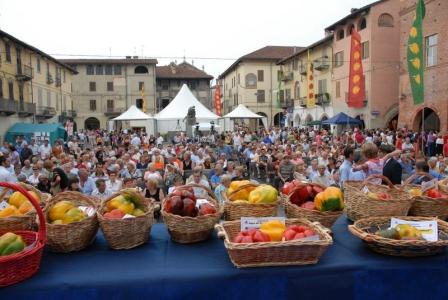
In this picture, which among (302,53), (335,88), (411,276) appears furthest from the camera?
(302,53)

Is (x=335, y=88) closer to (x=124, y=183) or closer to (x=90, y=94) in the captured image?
(x=124, y=183)

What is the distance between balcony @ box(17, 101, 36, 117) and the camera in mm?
34406

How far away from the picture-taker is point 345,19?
32438 mm

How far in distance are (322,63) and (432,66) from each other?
14.7 metres

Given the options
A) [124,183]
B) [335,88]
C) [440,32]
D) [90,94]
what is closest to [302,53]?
[335,88]

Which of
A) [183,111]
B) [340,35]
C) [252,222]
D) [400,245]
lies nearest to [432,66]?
[340,35]

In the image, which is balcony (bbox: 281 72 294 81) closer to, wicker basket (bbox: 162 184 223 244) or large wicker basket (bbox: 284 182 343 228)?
large wicker basket (bbox: 284 182 343 228)

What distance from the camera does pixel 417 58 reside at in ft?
43.2

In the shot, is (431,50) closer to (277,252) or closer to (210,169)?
(210,169)

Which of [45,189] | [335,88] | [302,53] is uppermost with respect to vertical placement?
[302,53]

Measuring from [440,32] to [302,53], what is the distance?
2061 centimetres

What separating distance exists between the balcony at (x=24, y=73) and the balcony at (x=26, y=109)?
2.21 m

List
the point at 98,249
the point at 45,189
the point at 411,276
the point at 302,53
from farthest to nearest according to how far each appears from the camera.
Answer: the point at 302,53
the point at 45,189
the point at 98,249
the point at 411,276

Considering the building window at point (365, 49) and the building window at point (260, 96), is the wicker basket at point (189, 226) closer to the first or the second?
the building window at point (365, 49)
